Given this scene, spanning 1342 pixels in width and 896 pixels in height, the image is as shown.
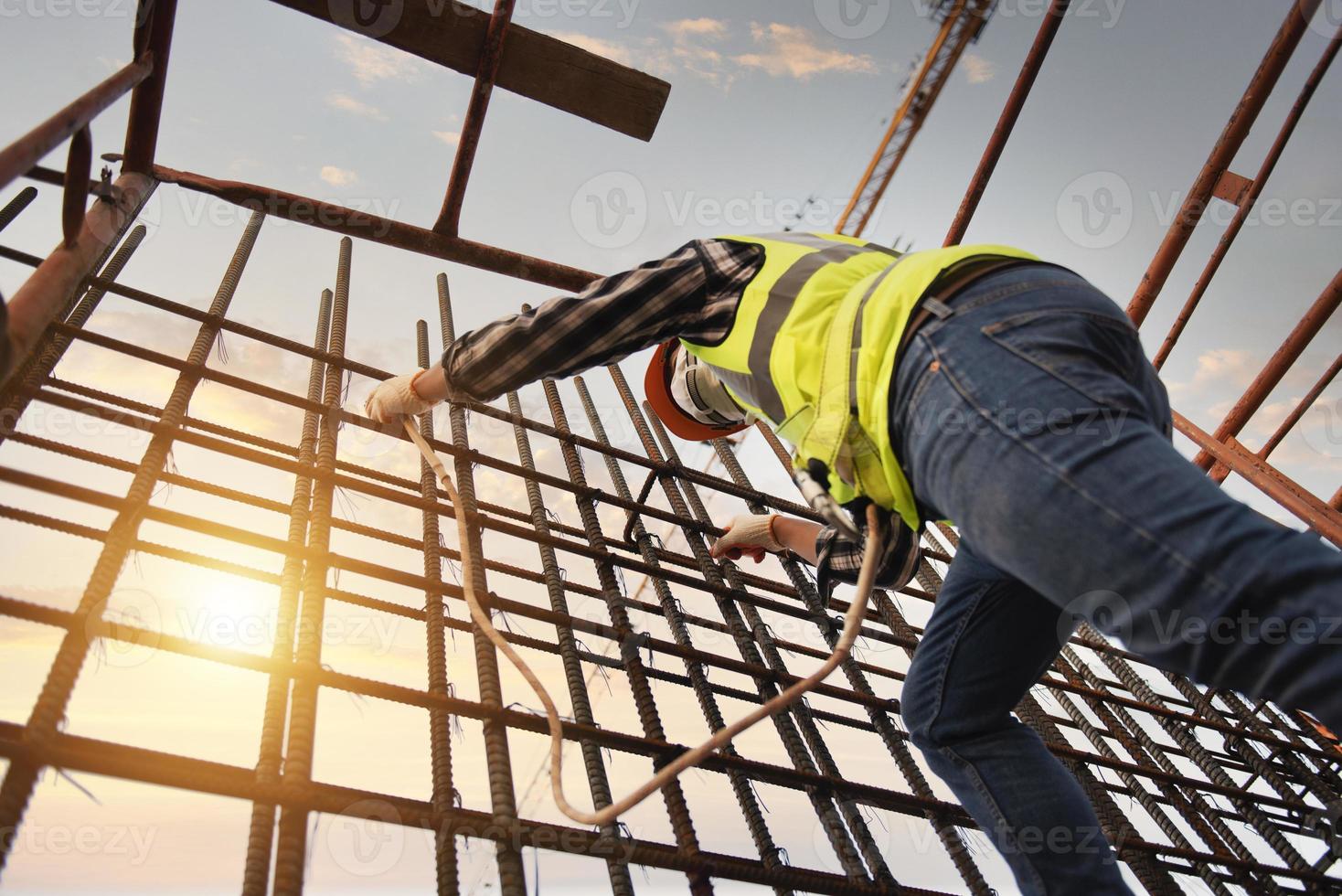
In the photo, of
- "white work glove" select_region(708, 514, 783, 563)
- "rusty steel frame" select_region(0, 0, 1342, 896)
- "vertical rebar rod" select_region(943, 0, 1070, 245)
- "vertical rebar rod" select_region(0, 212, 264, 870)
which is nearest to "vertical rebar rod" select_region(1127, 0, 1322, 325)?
"rusty steel frame" select_region(0, 0, 1342, 896)

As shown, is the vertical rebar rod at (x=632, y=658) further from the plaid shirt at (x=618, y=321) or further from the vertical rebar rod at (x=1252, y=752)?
the vertical rebar rod at (x=1252, y=752)

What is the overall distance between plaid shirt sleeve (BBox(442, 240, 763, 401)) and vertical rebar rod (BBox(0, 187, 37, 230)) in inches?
75.8

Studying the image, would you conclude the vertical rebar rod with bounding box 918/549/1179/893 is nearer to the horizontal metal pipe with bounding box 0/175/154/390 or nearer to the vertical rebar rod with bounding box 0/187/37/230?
the horizontal metal pipe with bounding box 0/175/154/390

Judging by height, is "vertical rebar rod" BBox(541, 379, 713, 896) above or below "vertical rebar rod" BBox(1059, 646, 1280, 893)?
above

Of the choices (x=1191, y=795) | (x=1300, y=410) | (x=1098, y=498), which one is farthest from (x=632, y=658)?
(x=1300, y=410)

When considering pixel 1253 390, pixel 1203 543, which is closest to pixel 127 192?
pixel 1203 543

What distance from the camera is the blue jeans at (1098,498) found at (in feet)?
2.95

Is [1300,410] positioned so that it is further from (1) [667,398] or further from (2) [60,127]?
(2) [60,127]

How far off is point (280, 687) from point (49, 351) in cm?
132

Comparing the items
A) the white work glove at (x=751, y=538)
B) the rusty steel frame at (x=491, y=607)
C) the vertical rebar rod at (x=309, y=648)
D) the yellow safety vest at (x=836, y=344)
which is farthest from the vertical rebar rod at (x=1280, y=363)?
the vertical rebar rod at (x=309, y=648)

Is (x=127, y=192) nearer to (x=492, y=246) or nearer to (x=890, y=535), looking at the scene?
(x=492, y=246)

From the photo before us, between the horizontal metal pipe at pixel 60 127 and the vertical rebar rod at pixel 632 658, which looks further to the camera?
the vertical rebar rod at pixel 632 658

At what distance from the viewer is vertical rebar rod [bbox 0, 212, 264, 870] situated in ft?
3.69

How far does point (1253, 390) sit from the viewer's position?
414 cm
